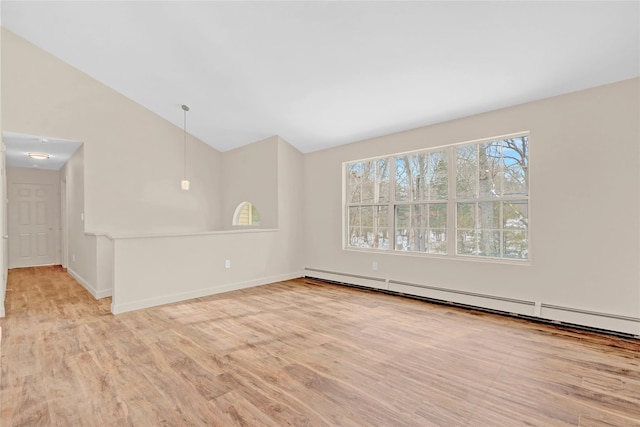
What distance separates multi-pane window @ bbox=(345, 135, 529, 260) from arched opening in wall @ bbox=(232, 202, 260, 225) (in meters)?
2.19

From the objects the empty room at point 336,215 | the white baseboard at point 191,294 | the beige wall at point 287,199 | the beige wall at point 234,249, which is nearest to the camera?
the empty room at point 336,215

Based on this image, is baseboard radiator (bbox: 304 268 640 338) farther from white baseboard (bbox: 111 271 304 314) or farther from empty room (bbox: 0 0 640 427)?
white baseboard (bbox: 111 271 304 314)

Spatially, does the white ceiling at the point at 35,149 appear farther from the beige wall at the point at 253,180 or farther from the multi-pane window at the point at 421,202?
the multi-pane window at the point at 421,202

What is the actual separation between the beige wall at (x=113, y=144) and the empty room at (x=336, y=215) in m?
0.03

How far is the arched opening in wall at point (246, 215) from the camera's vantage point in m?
6.71

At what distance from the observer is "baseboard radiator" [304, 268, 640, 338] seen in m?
3.08

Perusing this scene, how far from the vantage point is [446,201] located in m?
4.32

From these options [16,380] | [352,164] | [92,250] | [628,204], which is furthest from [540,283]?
[92,250]

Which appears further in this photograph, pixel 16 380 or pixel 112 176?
pixel 112 176

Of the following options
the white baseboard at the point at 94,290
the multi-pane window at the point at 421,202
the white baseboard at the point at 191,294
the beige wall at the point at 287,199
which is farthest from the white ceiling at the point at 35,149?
the multi-pane window at the point at 421,202

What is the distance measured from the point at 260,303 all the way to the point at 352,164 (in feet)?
8.94

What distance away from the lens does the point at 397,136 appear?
189 inches

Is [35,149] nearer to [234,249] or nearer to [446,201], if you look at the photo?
[234,249]

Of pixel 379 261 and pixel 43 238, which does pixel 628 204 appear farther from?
pixel 43 238
